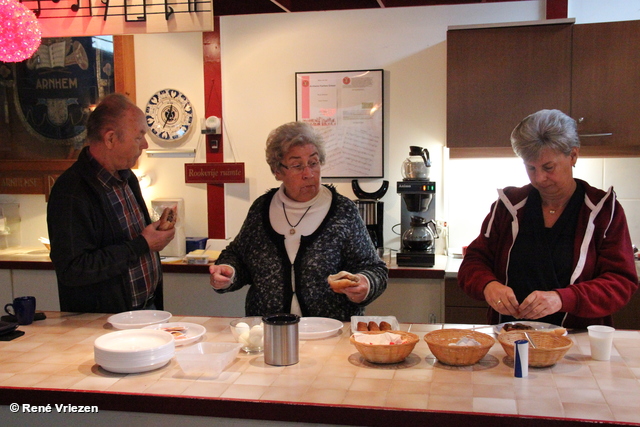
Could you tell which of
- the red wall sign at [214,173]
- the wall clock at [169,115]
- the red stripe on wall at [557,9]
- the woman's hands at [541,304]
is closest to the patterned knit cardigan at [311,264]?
the woman's hands at [541,304]

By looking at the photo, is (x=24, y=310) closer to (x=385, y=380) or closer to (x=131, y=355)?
(x=131, y=355)

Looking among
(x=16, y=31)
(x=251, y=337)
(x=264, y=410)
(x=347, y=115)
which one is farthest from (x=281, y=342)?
(x=347, y=115)

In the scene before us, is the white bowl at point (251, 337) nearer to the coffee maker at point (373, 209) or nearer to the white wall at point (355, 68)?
the coffee maker at point (373, 209)

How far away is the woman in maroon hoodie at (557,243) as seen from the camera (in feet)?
6.52

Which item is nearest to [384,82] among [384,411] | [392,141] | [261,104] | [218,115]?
[392,141]

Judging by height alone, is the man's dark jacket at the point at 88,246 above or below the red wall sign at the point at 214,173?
below

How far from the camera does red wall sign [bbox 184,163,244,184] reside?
13.6 ft

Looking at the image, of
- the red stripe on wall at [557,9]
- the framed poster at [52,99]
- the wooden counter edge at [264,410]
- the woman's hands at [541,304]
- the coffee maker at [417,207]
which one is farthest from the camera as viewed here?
the framed poster at [52,99]

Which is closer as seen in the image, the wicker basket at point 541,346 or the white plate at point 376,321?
the wicker basket at point 541,346

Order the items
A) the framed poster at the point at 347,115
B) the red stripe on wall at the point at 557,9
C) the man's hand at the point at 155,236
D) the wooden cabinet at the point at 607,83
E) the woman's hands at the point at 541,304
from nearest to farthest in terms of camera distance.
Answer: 1. the woman's hands at the point at 541,304
2. the man's hand at the point at 155,236
3. the wooden cabinet at the point at 607,83
4. the red stripe on wall at the point at 557,9
5. the framed poster at the point at 347,115

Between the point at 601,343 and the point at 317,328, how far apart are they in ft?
2.96

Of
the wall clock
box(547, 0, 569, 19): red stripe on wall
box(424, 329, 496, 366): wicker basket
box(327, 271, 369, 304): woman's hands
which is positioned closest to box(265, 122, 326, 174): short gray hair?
box(327, 271, 369, 304): woman's hands

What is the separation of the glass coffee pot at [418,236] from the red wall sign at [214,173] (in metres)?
1.28

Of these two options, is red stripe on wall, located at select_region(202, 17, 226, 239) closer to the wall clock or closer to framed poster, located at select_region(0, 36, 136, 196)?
the wall clock
